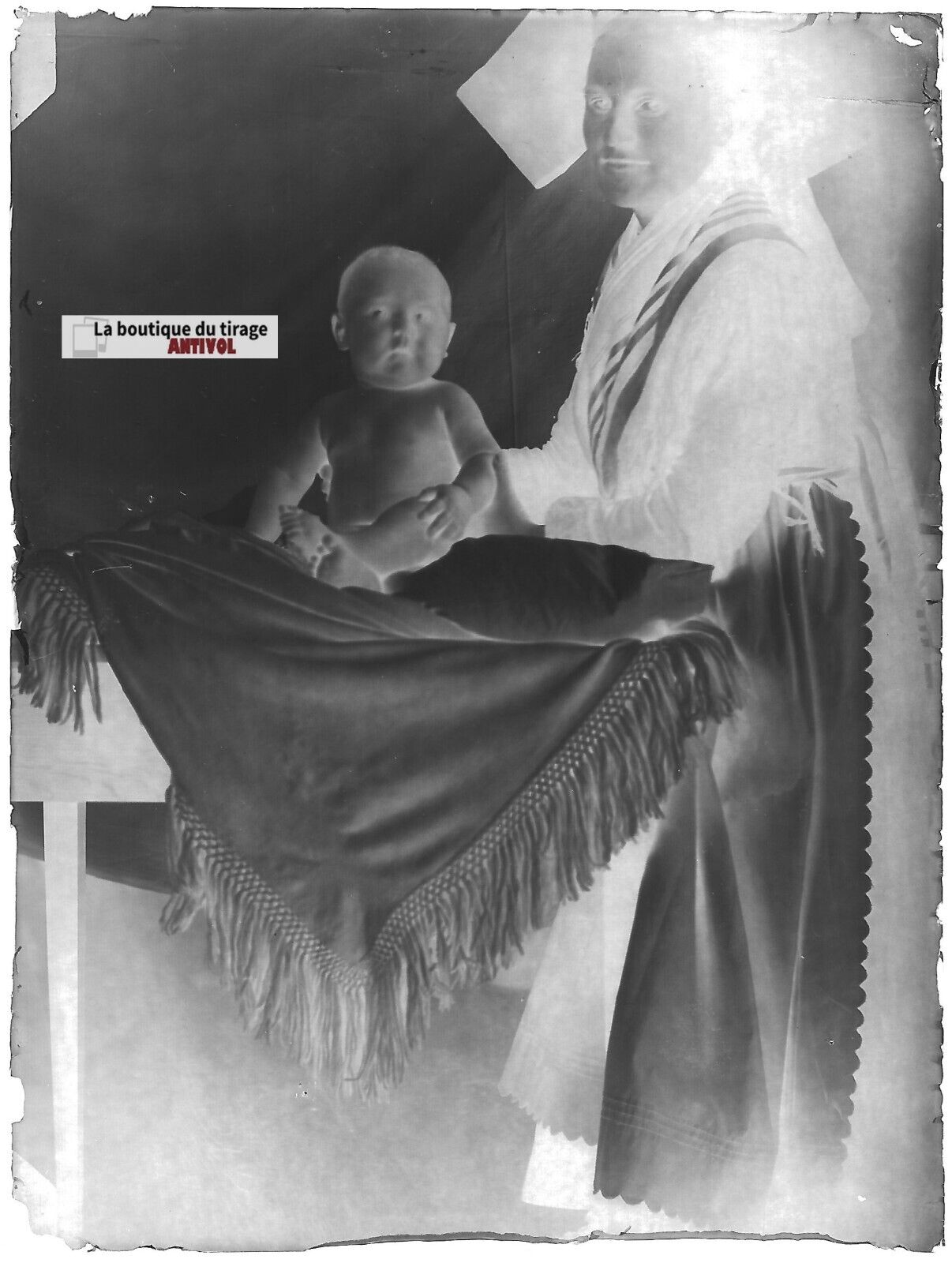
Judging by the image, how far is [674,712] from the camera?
5.06 feet

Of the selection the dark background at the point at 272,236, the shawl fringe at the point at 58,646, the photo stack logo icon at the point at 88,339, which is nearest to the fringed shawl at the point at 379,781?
the shawl fringe at the point at 58,646

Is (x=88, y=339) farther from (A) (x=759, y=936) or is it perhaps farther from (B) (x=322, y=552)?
(A) (x=759, y=936)

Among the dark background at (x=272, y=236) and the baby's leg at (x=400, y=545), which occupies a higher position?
the dark background at (x=272, y=236)

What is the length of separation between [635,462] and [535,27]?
0.72m

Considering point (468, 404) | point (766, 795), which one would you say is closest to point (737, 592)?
point (766, 795)

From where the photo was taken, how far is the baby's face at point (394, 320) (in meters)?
1.56

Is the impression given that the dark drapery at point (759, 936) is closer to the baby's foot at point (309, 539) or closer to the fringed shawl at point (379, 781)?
the fringed shawl at point (379, 781)

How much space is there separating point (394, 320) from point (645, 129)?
0.51 metres

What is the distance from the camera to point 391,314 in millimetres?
1559

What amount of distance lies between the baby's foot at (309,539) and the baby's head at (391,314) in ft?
0.79

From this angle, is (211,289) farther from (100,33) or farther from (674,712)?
(674,712)

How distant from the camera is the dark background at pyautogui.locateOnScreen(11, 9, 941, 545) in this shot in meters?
1.56

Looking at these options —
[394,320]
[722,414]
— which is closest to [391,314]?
[394,320]

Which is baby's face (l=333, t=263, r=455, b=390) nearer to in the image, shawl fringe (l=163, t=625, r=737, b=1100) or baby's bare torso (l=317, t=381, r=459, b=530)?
baby's bare torso (l=317, t=381, r=459, b=530)
